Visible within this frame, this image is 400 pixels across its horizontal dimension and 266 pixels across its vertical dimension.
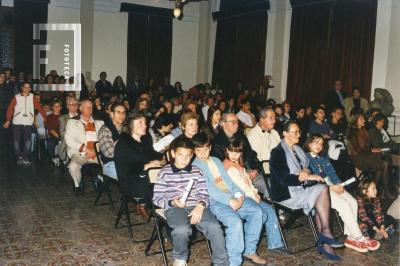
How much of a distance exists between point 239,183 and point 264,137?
130 centimetres

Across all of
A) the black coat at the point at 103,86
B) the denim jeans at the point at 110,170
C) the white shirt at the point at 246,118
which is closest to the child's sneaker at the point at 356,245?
the denim jeans at the point at 110,170

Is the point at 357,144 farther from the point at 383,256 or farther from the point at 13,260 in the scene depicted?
the point at 13,260

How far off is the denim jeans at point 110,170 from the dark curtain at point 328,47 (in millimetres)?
7201

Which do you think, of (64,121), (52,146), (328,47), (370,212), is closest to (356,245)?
(370,212)

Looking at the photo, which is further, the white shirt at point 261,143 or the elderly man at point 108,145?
the white shirt at point 261,143

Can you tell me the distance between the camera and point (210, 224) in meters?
3.60

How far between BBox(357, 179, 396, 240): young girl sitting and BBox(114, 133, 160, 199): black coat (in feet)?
7.13

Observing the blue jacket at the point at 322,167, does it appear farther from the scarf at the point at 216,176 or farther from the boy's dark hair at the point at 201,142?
the boy's dark hair at the point at 201,142

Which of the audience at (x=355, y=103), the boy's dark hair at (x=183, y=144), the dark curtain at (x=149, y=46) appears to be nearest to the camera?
the boy's dark hair at (x=183, y=144)

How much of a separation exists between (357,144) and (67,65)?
10.8 m

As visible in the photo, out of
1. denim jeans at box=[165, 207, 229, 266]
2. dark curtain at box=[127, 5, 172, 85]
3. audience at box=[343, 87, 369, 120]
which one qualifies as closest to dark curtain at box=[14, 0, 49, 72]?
dark curtain at box=[127, 5, 172, 85]

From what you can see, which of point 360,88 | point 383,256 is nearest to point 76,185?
point 383,256

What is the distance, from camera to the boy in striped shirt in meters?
3.55

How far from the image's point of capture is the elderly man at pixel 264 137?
533 centimetres
